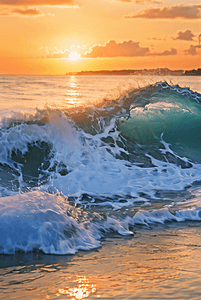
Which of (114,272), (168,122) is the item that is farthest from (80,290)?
(168,122)

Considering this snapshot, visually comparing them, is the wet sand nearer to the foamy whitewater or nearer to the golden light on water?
the golden light on water

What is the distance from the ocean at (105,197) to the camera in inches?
118

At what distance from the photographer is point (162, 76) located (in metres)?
12.0

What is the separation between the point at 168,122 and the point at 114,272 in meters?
9.20

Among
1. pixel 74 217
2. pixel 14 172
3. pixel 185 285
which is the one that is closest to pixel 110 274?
pixel 185 285

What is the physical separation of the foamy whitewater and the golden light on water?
0.88m

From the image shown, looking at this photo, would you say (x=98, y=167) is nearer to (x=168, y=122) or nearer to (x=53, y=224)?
(x=53, y=224)

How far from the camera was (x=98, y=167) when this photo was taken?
7.86 m

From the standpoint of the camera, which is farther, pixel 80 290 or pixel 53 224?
pixel 53 224

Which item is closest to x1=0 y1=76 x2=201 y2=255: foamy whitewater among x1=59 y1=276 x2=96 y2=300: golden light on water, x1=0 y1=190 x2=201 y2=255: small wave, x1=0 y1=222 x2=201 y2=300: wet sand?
x1=0 y1=190 x2=201 y2=255: small wave

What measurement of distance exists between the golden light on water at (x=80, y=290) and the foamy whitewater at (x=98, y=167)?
2.89ft

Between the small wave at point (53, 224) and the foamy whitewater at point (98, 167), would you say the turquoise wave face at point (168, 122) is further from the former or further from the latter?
the small wave at point (53, 224)

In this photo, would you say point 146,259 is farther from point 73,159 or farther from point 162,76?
point 162,76

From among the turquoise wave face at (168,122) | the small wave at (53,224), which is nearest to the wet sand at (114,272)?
the small wave at (53,224)
